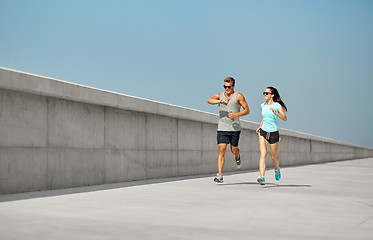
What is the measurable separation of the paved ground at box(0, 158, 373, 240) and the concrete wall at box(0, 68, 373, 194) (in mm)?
579

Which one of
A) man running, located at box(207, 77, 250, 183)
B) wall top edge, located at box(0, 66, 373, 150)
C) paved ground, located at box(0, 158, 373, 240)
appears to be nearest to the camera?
paved ground, located at box(0, 158, 373, 240)

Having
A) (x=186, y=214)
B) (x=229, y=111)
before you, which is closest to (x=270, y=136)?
(x=229, y=111)

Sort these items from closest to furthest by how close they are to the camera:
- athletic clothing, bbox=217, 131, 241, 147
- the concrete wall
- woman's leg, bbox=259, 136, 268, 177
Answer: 1. the concrete wall
2. woman's leg, bbox=259, 136, 268, 177
3. athletic clothing, bbox=217, 131, 241, 147

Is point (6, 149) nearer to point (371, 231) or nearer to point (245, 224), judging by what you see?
point (245, 224)

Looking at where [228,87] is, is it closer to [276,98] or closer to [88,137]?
[276,98]

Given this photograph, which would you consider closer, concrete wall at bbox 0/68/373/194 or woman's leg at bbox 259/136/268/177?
concrete wall at bbox 0/68/373/194

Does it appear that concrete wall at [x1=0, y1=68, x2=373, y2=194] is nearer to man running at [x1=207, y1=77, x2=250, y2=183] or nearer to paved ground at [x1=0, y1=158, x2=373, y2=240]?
paved ground at [x1=0, y1=158, x2=373, y2=240]

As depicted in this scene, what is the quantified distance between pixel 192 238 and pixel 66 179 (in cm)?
519

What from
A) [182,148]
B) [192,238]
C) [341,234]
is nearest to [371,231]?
[341,234]

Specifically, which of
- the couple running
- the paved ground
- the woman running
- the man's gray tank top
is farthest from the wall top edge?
the woman running

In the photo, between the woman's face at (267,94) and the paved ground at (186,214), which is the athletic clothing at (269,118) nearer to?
the woman's face at (267,94)

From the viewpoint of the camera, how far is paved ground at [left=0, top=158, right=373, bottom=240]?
4414 millimetres

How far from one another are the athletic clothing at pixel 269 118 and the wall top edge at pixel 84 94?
8.55 ft

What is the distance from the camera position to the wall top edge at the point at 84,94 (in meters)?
7.69
